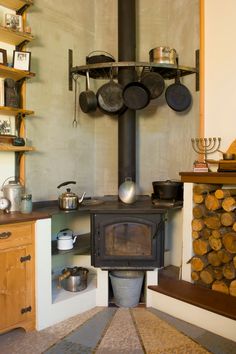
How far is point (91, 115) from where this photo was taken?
3125 mm

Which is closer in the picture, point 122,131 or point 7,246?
point 7,246

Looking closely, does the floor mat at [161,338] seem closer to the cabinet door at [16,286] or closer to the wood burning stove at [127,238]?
the wood burning stove at [127,238]

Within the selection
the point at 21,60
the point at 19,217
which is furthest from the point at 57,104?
the point at 19,217

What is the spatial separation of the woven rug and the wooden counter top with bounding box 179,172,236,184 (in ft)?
3.56

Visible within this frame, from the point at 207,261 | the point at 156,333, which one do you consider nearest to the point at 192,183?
the point at 207,261

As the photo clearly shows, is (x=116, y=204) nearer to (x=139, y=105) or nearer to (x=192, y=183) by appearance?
(x=192, y=183)

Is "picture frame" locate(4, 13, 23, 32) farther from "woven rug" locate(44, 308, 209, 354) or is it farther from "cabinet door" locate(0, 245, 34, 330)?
"woven rug" locate(44, 308, 209, 354)

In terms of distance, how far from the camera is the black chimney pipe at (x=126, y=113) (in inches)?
112

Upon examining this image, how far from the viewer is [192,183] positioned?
7.91 ft

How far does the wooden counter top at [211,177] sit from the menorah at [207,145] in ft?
1.08

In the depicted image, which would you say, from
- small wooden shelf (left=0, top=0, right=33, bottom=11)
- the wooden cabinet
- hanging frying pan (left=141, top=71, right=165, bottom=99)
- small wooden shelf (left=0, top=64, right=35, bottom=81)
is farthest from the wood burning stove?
small wooden shelf (left=0, top=0, right=33, bottom=11)

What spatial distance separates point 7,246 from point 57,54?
5.92 feet

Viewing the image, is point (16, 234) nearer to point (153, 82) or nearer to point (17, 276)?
point (17, 276)

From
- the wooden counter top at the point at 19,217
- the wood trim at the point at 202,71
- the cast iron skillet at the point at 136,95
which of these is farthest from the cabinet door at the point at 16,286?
the wood trim at the point at 202,71
